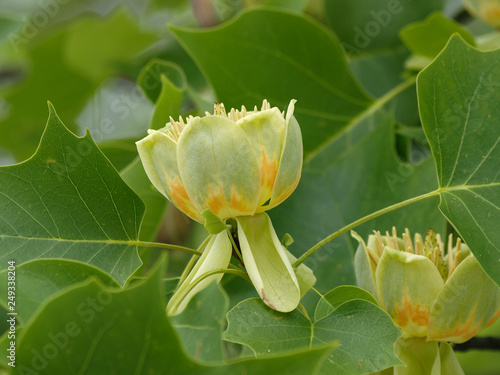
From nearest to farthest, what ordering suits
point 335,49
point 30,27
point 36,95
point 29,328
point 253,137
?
point 29,328
point 253,137
point 335,49
point 36,95
point 30,27

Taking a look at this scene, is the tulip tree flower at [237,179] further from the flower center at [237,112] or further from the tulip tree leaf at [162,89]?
the tulip tree leaf at [162,89]

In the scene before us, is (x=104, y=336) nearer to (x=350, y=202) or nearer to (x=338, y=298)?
(x=338, y=298)

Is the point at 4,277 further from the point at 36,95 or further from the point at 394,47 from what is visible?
the point at 36,95

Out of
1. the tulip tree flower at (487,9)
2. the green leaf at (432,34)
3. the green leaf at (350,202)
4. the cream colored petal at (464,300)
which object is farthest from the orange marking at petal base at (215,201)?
the tulip tree flower at (487,9)

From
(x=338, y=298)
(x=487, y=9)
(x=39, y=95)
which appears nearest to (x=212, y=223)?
(x=338, y=298)

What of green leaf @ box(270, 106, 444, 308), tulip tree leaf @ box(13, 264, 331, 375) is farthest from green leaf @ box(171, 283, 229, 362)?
green leaf @ box(270, 106, 444, 308)

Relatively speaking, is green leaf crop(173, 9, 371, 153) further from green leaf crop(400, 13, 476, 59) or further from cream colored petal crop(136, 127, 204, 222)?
cream colored petal crop(136, 127, 204, 222)

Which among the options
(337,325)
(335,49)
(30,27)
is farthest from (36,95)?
(337,325)
